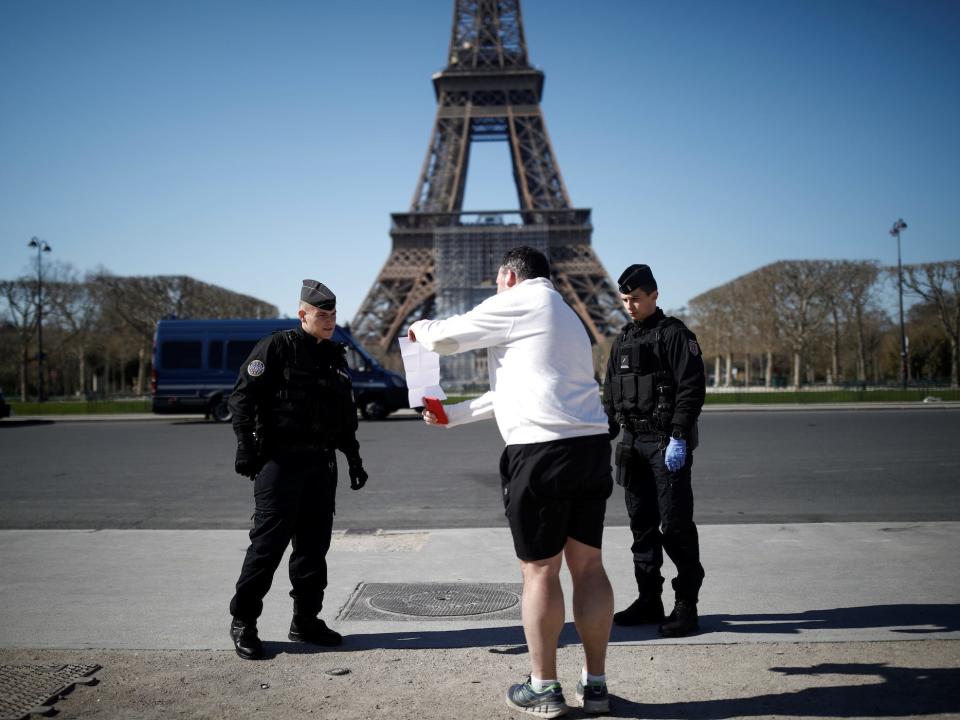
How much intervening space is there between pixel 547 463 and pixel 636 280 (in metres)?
1.61

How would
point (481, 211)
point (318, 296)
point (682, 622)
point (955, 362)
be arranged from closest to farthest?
point (682, 622) < point (318, 296) < point (955, 362) < point (481, 211)

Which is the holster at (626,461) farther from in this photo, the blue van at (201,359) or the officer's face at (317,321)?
the blue van at (201,359)

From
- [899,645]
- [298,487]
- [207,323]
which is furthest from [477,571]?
[207,323]

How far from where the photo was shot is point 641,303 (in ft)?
13.8

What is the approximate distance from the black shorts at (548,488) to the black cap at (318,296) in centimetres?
142

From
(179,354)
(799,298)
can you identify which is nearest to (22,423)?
(179,354)

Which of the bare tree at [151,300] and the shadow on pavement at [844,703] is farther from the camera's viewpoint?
the bare tree at [151,300]

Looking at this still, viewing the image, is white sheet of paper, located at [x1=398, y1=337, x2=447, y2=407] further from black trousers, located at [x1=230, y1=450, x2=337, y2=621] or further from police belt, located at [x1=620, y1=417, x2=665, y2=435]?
police belt, located at [x1=620, y1=417, x2=665, y2=435]

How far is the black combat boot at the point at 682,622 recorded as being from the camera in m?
3.74

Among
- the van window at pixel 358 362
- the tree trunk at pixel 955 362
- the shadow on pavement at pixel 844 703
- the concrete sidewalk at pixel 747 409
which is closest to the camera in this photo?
the shadow on pavement at pixel 844 703

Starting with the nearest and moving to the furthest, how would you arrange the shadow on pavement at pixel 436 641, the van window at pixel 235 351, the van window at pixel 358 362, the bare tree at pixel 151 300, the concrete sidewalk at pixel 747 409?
the shadow on pavement at pixel 436 641 → the van window at pixel 235 351 → the van window at pixel 358 362 → the concrete sidewalk at pixel 747 409 → the bare tree at pixel 151 300

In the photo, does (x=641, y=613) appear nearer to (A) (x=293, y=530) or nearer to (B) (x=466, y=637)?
(B) (x=466, y=637)

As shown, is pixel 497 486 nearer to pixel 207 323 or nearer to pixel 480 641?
pixel 480 641

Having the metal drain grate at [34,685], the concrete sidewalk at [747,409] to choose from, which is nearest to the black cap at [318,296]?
the metal drain grate at [34,685]
